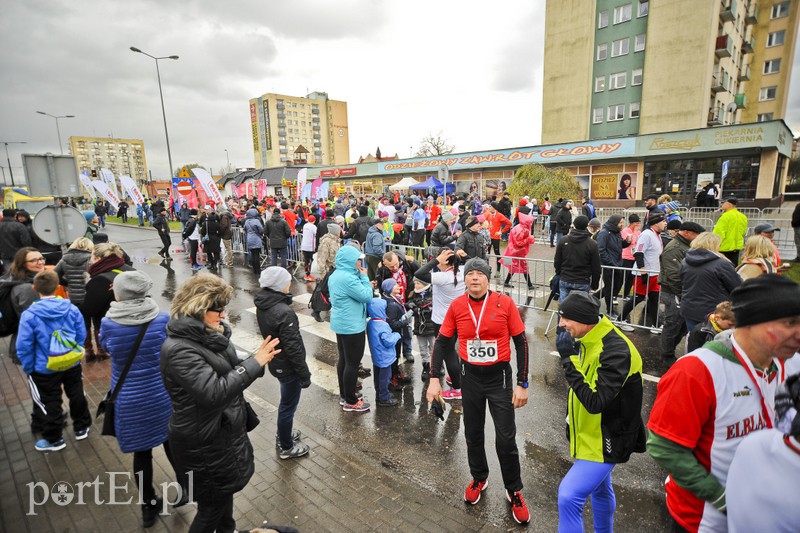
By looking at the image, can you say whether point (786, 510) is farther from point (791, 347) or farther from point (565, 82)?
point (565, 82)

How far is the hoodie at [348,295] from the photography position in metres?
4.73

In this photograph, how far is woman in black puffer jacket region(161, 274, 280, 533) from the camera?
2.48 metres

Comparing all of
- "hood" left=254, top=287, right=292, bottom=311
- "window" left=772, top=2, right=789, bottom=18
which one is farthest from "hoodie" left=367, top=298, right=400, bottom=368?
"window" left=772, top=2, right=789, bottom=18

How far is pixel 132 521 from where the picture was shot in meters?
3.41

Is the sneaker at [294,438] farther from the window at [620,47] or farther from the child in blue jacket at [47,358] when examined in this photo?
the window at [620,47]

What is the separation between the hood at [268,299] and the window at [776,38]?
209ft

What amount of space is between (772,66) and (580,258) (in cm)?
5951

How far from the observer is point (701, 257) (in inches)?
193

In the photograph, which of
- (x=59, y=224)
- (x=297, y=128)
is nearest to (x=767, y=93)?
(x=59, y=224)

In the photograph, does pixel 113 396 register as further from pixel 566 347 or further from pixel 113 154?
pixel 113 154

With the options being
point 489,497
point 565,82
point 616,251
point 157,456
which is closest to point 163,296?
point 157,456

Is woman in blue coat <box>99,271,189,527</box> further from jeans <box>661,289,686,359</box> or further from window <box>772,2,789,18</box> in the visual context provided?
window <box>772,2,789,18</box>

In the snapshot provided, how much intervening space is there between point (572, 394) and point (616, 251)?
6.09 m

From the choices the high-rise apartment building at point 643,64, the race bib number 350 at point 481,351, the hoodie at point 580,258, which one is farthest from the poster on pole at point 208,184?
the high-rise apartment building at point 643,64
